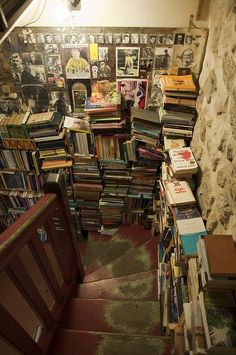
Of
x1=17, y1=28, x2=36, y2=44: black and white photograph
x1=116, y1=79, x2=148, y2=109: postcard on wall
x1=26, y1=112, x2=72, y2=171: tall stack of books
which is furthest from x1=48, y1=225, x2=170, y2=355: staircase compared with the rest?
x1=17, y1=28, x2=36, y2=44: black and white photograph

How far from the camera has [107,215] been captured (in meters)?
3.35

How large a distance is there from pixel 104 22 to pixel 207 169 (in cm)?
150

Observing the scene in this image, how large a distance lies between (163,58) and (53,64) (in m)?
1.01

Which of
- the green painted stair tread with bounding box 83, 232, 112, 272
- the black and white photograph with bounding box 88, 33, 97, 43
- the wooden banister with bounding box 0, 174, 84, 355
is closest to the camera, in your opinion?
the wooden banister with bounding box 0, 174, 84, 355

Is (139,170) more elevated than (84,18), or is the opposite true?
(84,18)

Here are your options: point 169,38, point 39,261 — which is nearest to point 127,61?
point 169,38

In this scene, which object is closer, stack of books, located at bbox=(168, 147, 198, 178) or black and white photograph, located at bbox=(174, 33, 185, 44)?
stack of books, located at bbox=(168, 147, 198, 178)

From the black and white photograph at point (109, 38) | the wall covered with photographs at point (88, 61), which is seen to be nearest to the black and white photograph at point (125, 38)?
the wall covered with photographs at point (88, 61)

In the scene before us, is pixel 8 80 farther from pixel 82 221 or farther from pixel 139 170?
pixel 82 221

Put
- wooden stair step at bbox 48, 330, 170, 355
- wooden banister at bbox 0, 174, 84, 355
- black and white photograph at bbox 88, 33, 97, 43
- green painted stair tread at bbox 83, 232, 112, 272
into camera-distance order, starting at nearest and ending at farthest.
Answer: wooden banister at bbox 0, 174, 84, 355, wooden stair step at bbox 48, 330, 170, 355, black and white photograph at bbox 88, 33, 97, 43, green painted stair tread at bbox 83, 232, 112, 272

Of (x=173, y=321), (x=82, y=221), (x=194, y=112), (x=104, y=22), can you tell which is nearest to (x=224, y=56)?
(x=194, y=112)

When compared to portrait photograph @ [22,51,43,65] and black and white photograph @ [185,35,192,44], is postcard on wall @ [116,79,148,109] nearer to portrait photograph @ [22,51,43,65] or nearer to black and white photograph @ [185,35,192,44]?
black and white photograph @ [185,35,192,44]

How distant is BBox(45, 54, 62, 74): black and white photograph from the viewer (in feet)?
8.08

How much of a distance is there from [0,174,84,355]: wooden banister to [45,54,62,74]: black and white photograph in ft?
4.34
